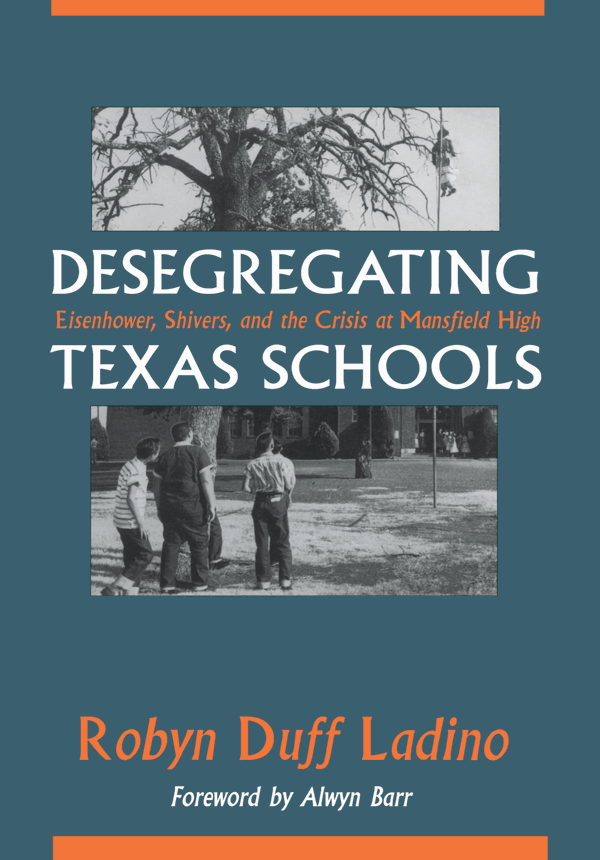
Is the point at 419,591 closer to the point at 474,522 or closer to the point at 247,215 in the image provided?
the point at 474,522

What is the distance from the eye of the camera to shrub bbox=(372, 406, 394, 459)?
19.8 feet

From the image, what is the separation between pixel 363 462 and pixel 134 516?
205cm

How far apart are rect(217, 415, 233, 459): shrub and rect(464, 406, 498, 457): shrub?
2.02m

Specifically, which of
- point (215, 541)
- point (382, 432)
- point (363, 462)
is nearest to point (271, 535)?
point (215, 541)

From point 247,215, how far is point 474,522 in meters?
3.36

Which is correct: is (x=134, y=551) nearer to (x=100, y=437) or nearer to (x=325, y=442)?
(x=100, y=437)

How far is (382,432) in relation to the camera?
6.10 metres

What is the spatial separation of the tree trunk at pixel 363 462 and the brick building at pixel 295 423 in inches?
10.0

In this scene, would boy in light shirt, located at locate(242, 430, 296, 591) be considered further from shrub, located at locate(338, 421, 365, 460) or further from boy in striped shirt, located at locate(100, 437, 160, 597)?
boy in striped shirt, located at locate(100, 437, 160, 597)

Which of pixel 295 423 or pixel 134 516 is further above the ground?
pixel 295 423

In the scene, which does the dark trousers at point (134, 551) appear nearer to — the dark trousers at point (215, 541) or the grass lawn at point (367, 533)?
the grass lawn at point (367, 533)

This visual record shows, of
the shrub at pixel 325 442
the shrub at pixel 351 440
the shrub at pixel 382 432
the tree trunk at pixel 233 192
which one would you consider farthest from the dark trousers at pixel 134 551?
the tree trunk at pixel 233 192

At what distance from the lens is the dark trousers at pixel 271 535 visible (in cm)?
587

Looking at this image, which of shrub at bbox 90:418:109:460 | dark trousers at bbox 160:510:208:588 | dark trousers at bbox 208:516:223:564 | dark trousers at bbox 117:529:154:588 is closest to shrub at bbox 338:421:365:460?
dark trousers at bbox 208:516:223:564
